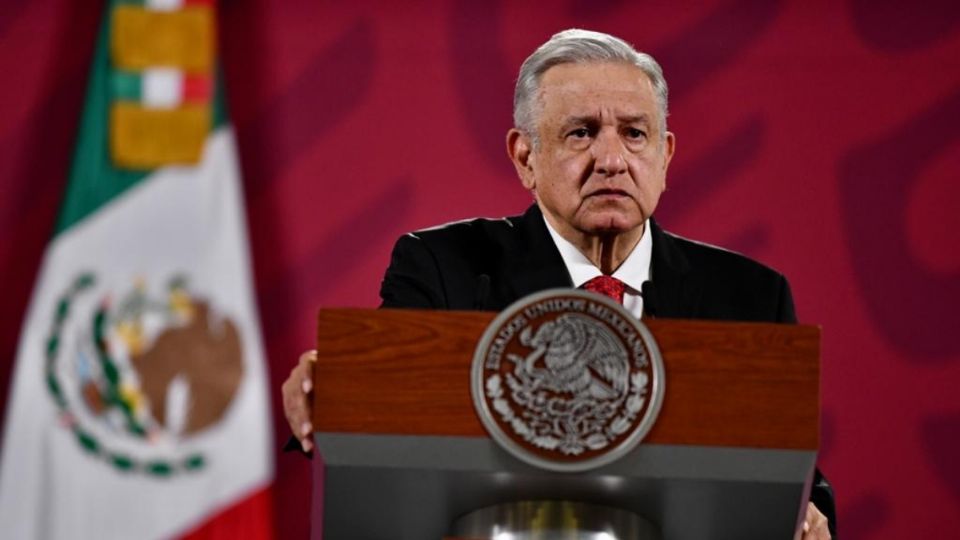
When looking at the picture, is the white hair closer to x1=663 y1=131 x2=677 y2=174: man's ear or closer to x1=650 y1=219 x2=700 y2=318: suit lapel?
x1=663 y1=131 x2=677 y2=174: man's ear

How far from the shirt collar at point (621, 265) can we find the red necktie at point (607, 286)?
34mm

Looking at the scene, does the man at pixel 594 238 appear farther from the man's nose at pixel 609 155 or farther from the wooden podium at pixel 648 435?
the wooden podium at pixel 648 435

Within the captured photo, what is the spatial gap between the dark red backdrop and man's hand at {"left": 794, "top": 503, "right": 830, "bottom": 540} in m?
2.21

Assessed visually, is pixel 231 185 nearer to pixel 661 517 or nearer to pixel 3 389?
pixel 3 389

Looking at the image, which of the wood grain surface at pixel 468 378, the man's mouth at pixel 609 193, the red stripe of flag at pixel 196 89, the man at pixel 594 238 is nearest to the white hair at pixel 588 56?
the man at pixel 594 238

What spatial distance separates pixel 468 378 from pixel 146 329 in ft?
8.24

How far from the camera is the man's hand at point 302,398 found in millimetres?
1457

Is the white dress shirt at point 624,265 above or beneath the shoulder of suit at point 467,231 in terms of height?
beneath

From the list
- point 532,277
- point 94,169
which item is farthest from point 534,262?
point 94,169

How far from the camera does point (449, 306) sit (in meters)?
1.99

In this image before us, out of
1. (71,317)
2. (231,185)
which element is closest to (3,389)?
(71,317)

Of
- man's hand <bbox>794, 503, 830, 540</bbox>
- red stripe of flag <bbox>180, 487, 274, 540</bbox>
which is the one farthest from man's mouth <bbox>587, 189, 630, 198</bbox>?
red stripe of flag <bbox>180, 487, 274, 540</bbox>

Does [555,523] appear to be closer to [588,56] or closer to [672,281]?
[672,281]

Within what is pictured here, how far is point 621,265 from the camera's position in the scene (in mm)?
2123
